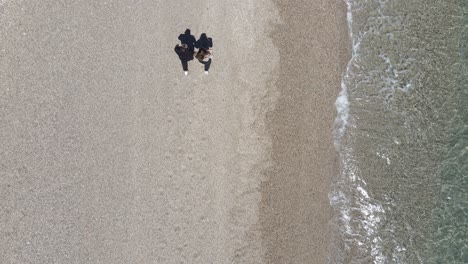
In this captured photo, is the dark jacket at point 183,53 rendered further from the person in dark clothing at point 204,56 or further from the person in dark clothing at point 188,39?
the person in dark clothing at point 188,39

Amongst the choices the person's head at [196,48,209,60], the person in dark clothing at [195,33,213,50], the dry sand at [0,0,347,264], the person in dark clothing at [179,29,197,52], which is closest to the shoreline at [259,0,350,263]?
the dry sand at [0,0,347,264]

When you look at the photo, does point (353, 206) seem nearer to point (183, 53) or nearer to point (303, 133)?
point (303, 133)

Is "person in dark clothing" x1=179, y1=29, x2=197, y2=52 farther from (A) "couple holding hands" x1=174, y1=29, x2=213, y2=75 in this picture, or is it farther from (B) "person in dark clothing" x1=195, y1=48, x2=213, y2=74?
(B) "person in dark clothing" x1=195, y1=48, x2=213, y2=74

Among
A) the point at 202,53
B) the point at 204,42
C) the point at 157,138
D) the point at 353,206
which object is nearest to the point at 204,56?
the point at 202,53

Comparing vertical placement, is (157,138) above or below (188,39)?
below

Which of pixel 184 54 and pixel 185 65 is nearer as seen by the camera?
pixel 184 54

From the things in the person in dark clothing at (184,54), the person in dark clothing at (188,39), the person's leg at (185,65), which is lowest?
the person's leg at (185,65)

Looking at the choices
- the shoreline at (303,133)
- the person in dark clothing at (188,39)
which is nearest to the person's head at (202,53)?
the person in dark clothing at (188,39)
